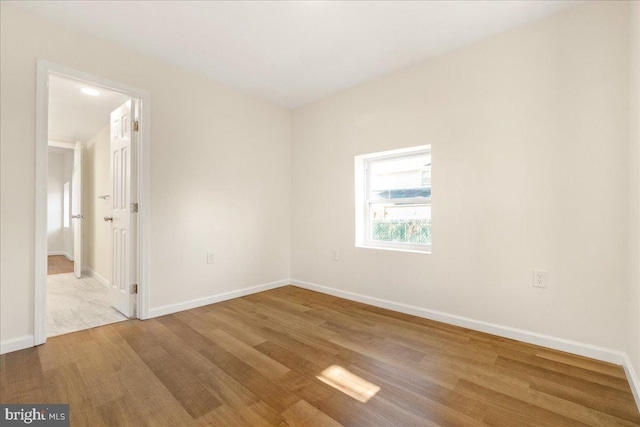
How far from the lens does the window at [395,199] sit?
9.84ft

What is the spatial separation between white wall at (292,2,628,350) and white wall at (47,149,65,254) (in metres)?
7.77

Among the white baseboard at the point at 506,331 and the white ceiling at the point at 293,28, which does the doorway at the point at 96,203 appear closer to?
the white ceiling at the point at 293,28

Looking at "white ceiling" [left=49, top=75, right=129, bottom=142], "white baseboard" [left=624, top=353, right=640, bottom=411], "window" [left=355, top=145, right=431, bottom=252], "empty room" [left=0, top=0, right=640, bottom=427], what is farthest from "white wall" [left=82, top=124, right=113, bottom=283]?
"white baseboard" [left=624, top=353, right=640, bottom=411]

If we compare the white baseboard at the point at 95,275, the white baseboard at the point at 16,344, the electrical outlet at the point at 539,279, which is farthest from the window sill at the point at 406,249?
the white baseboard at the point at 95,275

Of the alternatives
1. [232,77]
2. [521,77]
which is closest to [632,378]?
[521,77]

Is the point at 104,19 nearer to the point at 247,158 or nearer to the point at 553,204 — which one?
the point at 247,158

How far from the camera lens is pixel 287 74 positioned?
3088 millimetres

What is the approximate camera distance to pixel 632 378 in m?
1.67

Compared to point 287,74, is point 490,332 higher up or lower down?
lower down

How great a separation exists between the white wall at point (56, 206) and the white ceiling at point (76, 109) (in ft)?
8.05

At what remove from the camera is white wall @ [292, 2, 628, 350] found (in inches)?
77.4

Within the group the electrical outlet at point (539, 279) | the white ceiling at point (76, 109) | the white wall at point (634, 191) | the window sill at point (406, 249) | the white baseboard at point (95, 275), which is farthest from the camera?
the white baseboard at point (95, 275)

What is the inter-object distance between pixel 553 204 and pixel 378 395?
1.85m

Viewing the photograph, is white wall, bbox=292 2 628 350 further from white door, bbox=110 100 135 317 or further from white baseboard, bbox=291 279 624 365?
white door, bbox=110 100 135 317
